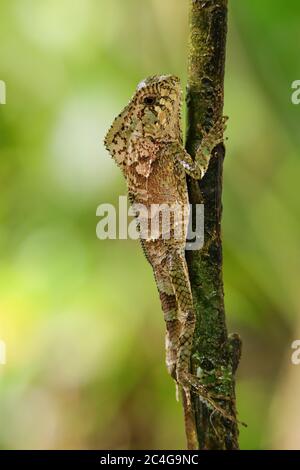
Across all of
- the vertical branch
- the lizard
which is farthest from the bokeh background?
the vertical branch

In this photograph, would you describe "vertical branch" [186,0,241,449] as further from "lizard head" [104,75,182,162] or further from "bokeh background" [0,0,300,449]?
"bokeh background" [0,0,300,449]

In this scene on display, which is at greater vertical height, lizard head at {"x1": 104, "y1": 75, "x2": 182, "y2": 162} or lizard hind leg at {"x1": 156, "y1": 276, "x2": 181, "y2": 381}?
lizard head at {"x1": 104, "y1": 75, "x2": 182, "y2": 162}

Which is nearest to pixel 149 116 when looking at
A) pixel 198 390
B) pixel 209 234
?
pixel 209 234

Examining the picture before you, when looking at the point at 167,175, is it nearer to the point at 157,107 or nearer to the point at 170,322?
the point at 157,107

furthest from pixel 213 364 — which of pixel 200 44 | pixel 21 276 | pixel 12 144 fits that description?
pixel 12 144

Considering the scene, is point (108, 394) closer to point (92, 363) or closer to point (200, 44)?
point (92, 363)

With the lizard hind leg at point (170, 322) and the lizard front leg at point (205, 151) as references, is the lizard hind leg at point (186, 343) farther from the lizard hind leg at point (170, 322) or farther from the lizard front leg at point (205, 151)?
the lizard front leg at point (205, 151)
